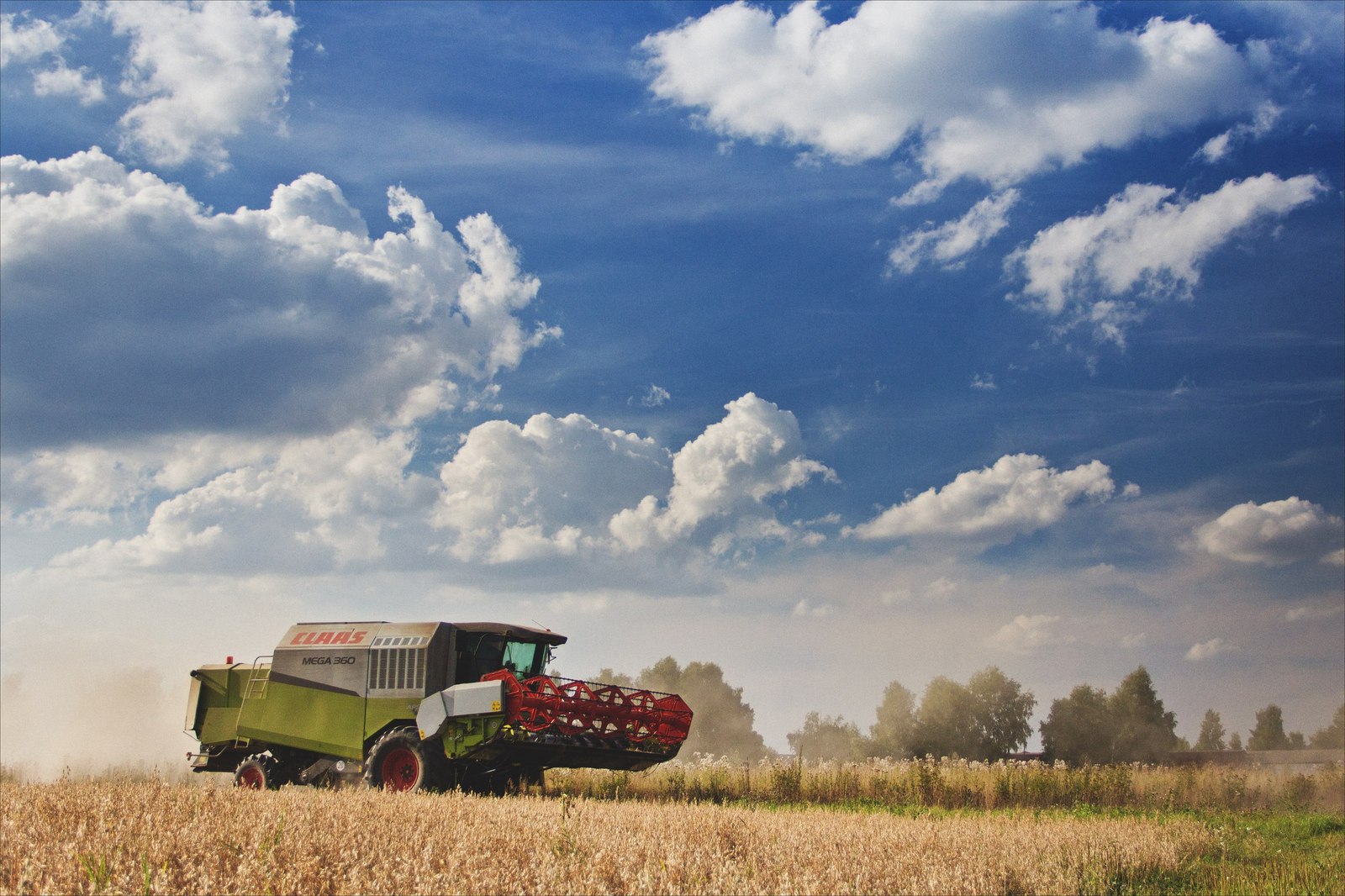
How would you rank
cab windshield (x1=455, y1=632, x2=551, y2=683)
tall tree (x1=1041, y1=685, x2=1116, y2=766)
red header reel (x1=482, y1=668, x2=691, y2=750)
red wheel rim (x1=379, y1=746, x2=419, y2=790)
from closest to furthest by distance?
red header reel (x1=482, y1=668, x2=691, y2=750) → red wheel rim (x1=379, y1=746, x2=419, y2=790) → cab windshield (x1=455, y1=632, x2=551, y2=683) → tall tree (x1=1041, y1=685, x2=1116, y2=766)

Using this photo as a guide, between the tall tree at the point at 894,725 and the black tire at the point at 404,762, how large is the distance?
48.7 meters

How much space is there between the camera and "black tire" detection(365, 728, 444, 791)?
1684cm

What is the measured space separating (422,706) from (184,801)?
7.40 m

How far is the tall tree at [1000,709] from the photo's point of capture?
6288 centimetres

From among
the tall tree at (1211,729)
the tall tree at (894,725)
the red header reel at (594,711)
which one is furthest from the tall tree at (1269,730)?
→ the red header reel at (594,711)

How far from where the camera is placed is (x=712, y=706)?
69.6 metres

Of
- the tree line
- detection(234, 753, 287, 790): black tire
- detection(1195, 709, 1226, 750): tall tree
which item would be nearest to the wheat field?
detection(234, 753, 287, 790): black tire

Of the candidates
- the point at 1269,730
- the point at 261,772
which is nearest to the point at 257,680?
the point at 261,772

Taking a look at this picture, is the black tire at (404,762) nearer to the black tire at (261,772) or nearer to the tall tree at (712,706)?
the black tire at (261,772)

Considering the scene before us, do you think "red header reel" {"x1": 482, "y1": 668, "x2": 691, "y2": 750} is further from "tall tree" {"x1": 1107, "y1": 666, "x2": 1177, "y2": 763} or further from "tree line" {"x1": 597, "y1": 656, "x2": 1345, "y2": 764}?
"tall tree" {"x1": 1107, "y1": 666, "x2": 1177, "y2": 763}

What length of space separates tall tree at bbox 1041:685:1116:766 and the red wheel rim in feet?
160

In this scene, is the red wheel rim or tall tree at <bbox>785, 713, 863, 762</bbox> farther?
tall tree at <bbox>785, 713, 863, 762</bbox>

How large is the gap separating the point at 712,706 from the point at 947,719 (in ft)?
52.5

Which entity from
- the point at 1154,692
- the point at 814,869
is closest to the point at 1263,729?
the point at 1154,692
